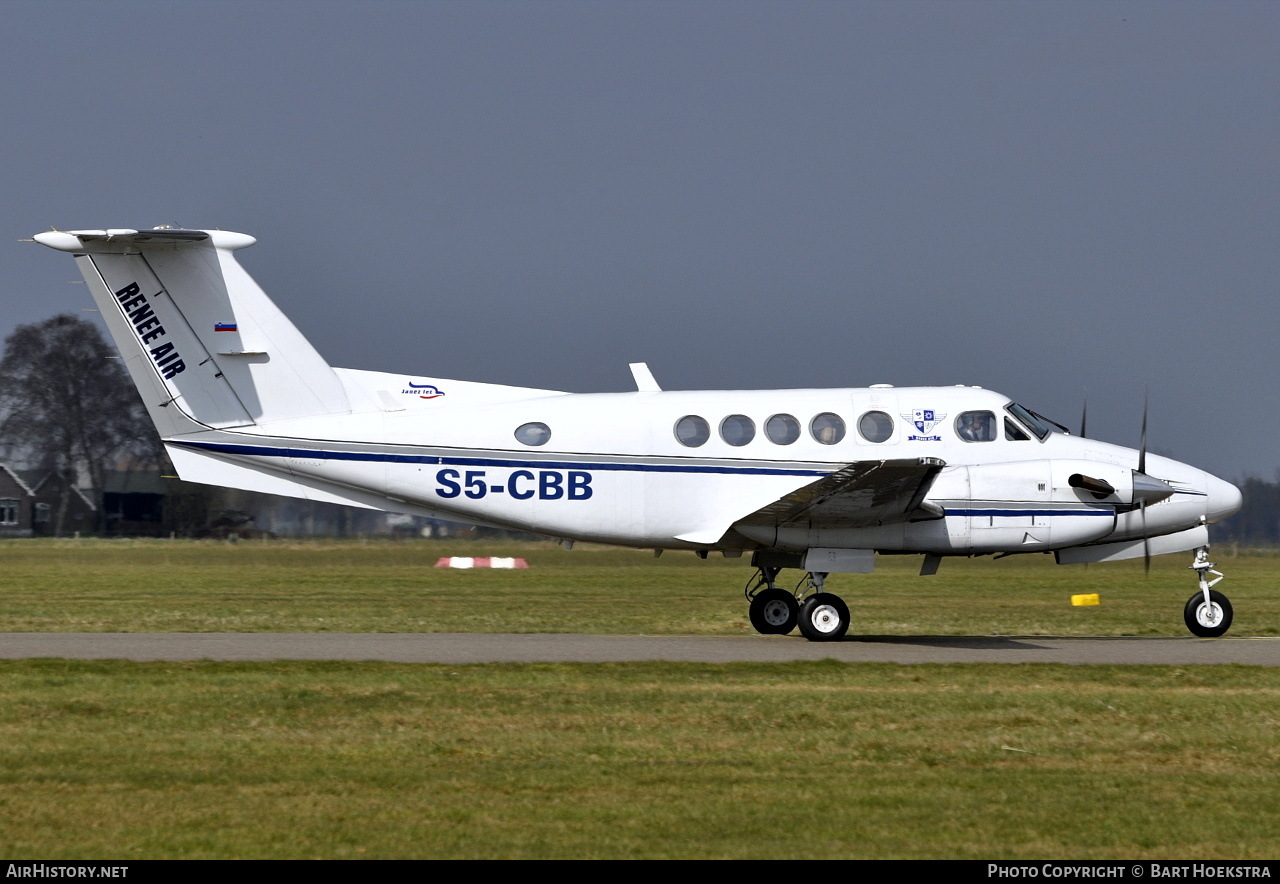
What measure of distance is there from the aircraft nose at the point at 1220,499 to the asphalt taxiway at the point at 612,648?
167 centimetres

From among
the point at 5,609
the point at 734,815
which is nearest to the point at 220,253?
the point at 5,609

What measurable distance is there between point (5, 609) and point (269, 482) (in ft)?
27.2

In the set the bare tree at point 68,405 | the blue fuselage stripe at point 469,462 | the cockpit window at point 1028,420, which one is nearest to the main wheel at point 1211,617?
the cockpit window at point 1028,420

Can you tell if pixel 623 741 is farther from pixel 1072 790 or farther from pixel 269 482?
pixel 269 482

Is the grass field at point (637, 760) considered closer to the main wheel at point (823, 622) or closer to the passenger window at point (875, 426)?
the main wheel at point (823, 622)

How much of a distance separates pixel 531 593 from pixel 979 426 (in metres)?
12.3

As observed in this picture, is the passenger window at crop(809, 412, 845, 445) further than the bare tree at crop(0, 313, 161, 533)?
No

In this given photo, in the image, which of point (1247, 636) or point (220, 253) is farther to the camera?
point (1247, 636)

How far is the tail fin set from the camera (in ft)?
54.2

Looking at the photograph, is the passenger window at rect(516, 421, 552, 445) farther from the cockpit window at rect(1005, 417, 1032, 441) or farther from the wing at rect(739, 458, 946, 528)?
the cockpit window at rect(1005, 417, 1032, 441)

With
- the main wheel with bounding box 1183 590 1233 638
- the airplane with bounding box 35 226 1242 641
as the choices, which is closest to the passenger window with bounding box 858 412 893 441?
the airplane with bounding box 35 226 1242 641

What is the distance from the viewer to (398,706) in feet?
37.6

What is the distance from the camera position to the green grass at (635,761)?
7.20 m

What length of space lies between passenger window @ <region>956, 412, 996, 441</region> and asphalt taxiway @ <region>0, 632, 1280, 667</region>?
268cm
